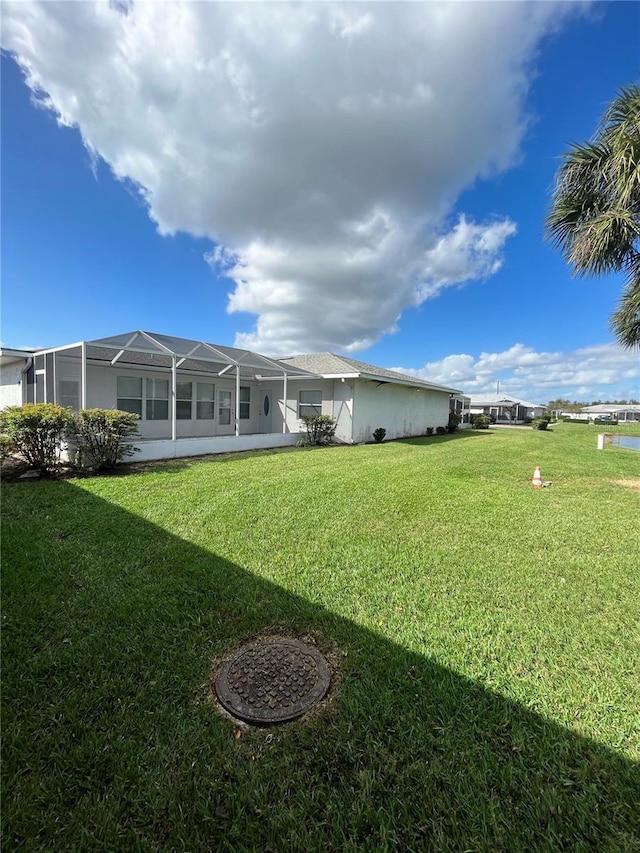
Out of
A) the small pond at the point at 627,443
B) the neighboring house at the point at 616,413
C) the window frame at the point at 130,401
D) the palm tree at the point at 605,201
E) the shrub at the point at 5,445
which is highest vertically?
the palm tree at the point at 605,201

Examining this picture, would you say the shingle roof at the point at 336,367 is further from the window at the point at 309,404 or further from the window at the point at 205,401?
the window at the point at 205,401

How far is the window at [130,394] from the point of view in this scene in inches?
509

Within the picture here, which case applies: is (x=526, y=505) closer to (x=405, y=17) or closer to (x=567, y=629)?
(x=567, y=629)

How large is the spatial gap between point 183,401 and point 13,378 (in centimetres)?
614

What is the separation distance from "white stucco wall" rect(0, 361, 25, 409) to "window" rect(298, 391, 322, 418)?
10.4m

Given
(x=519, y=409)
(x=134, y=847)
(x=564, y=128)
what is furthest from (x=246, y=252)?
(x=519, y=409)

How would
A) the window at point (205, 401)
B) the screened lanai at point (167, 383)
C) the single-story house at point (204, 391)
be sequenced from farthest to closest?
the window at point (205, 401) → the single-story house at point (204, 391) → the screened lanai at point (167, 383)

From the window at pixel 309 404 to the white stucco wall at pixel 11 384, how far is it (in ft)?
34.2

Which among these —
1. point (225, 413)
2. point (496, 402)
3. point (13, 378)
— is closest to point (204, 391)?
point (225, 413)

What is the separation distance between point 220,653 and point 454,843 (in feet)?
5.64

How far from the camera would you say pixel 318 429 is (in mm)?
14875

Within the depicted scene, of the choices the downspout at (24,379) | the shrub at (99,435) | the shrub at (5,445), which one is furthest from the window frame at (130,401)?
the shrub at (5,445)

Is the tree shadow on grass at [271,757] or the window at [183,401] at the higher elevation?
the window at [183,401]

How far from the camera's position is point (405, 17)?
680cm
